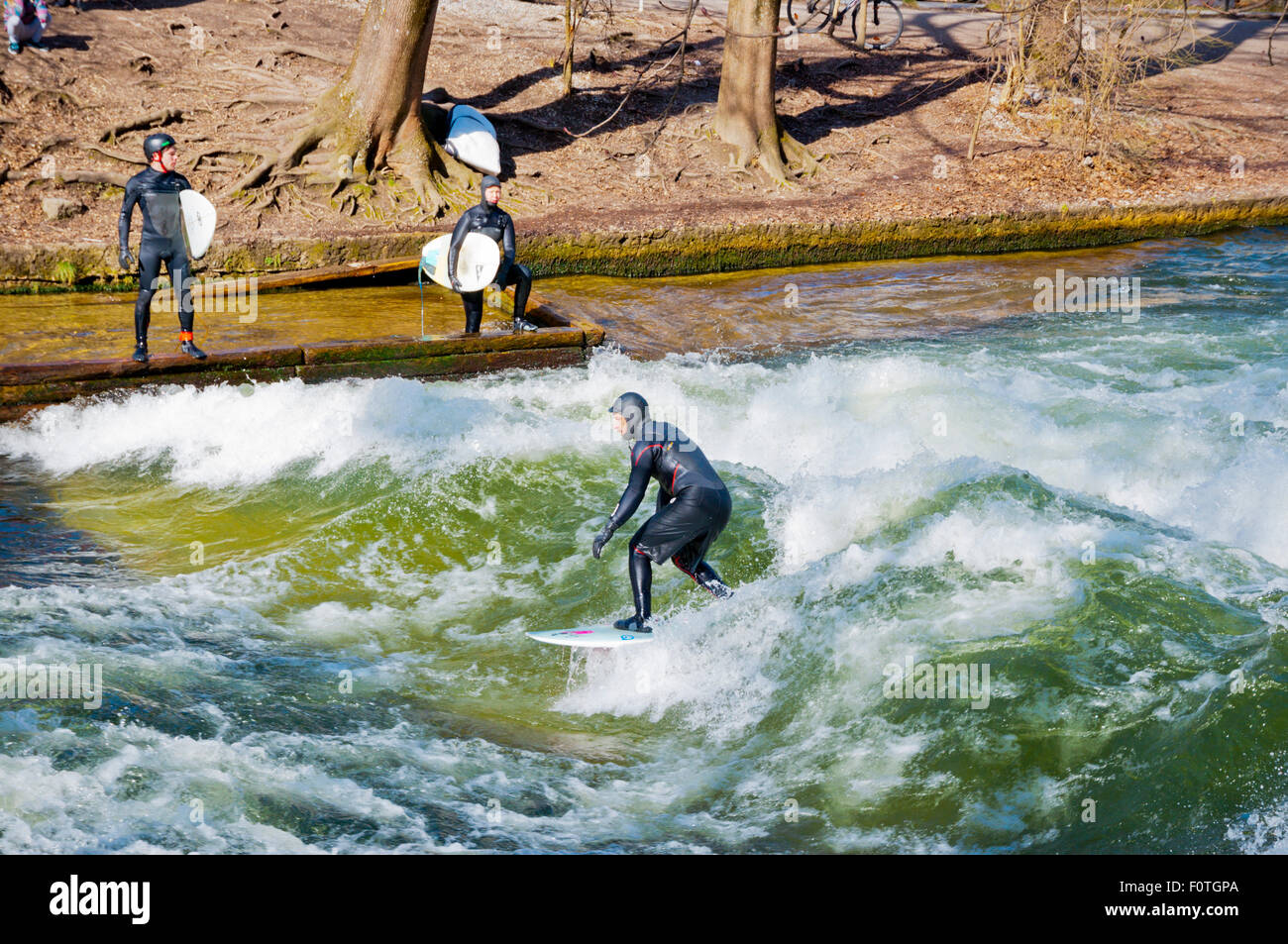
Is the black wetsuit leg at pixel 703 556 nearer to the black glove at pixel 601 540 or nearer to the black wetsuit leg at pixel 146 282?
the black glove at pixel 601 540

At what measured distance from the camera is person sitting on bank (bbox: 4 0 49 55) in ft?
56.2

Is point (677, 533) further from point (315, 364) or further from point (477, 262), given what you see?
point (477, 262)

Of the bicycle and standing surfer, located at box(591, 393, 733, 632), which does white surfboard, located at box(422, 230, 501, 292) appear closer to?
standing surfer, located at box(591, 393, 733, 632)

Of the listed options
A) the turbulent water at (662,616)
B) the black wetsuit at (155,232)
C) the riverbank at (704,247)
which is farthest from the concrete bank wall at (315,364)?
the riverbank at (704,247)

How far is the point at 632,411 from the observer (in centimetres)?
720

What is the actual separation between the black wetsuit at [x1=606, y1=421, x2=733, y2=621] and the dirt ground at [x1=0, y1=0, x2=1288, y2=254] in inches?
342

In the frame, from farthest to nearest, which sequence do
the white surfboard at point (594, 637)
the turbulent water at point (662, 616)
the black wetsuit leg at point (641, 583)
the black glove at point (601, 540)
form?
the black wetsuit leg at point (641, 583)
the white surfboard at point (594, 637)
the black glove at point (601, 540)
the turbulent water at point (662, 616)

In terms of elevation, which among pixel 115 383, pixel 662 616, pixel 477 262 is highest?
pixel 477 262

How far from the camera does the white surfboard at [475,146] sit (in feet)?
54.8

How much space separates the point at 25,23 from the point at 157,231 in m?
9.58

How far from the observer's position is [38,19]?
1738 cm

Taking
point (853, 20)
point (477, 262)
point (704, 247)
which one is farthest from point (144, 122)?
point (853, 20)

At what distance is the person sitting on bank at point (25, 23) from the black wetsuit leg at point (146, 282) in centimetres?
937

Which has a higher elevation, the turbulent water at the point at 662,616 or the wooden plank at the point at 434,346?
the wooden plank at the point at 434,346
